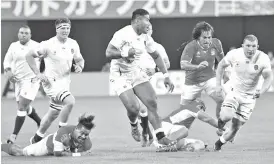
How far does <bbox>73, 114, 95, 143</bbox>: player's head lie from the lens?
969cm

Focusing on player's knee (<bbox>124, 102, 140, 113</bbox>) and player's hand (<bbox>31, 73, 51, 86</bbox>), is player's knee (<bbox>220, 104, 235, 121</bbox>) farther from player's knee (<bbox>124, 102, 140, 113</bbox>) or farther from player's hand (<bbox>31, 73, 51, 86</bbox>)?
player's hand (<bbox>31, 73, 51, 86</bbox>)

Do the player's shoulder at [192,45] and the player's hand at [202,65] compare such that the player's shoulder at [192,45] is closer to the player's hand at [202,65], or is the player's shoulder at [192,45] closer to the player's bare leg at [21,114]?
the player's hand at [202,65]

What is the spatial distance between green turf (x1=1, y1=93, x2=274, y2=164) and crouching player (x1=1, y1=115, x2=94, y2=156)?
0.15 metres

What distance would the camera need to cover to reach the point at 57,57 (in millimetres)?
11750

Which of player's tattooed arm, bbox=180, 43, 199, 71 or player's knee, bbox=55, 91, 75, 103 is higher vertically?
player's tattooed arm, bbox=180, 43, 199, 71

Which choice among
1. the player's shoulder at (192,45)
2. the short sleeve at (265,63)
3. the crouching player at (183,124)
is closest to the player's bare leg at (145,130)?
the crouching player at (183,124)

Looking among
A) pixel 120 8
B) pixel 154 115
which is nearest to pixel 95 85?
pixel 120 8

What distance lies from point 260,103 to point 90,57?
683 centimetres

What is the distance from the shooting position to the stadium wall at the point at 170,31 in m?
24.8

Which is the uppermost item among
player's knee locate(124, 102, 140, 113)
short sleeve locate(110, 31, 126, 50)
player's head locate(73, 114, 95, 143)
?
short sleeve locate(110, 31, 126, 50)

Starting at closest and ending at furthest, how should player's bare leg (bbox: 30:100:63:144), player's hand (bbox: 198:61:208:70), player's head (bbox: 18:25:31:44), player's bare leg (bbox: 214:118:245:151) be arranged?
1. player's bare leg (bbox: 214:118:245:151)
2. player's bare leg (bbox: 30:100:63:144)
3. player's hand (bbox: 198:61:208:70)
4. player's head (bbox: 18:25:31:44)

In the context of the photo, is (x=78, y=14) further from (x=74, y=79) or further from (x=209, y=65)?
(x=209, y=65)

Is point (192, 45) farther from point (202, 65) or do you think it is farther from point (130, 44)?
point (130, 44)

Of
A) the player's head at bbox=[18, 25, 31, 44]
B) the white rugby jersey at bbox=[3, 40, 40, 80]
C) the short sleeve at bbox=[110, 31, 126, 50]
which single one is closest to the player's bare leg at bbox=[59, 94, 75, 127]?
the short sleeve at bbox=[110, 31, 126, 50]
